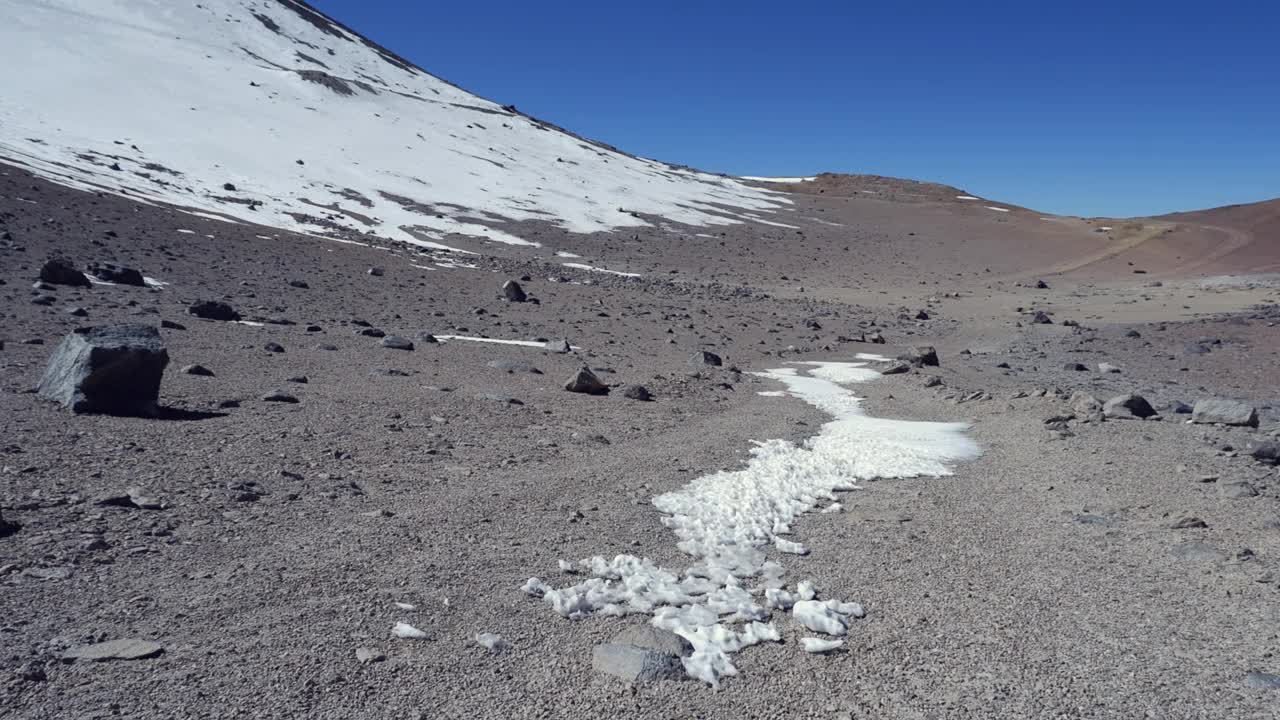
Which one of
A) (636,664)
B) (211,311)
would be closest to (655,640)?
(636,664)

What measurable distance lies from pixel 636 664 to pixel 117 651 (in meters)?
2.67

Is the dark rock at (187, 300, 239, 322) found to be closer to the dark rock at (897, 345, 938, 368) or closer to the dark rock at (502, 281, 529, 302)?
the dark rock at (502, 281, 529, 302)

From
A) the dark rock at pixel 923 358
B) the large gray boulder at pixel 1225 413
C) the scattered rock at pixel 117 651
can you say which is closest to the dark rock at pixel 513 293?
the dark rock at pixel 923 358

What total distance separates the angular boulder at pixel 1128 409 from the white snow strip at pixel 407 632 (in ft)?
34.7

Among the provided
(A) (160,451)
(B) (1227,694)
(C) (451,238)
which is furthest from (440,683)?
(C) (451,238)

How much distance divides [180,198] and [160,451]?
26592 millimetres

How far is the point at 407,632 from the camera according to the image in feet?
16.6

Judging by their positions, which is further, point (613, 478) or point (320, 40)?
point (320, 40)

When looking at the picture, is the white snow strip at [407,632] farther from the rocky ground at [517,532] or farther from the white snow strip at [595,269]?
the white snow strip at [595,269]

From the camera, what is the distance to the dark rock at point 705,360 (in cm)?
1825

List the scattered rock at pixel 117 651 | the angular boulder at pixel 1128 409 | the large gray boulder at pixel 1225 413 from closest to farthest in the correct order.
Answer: the scattered rock at pixel 117 651
the large gray boulder at pixel 1225 413
the angular boulder at pixel 1128 409

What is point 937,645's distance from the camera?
5.36m

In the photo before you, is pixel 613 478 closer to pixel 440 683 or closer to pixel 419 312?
pixel 440 683

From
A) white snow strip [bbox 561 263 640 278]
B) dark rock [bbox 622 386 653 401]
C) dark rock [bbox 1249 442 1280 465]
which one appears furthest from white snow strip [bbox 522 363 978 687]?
white snow strip [bbox 561 263 640 278]
